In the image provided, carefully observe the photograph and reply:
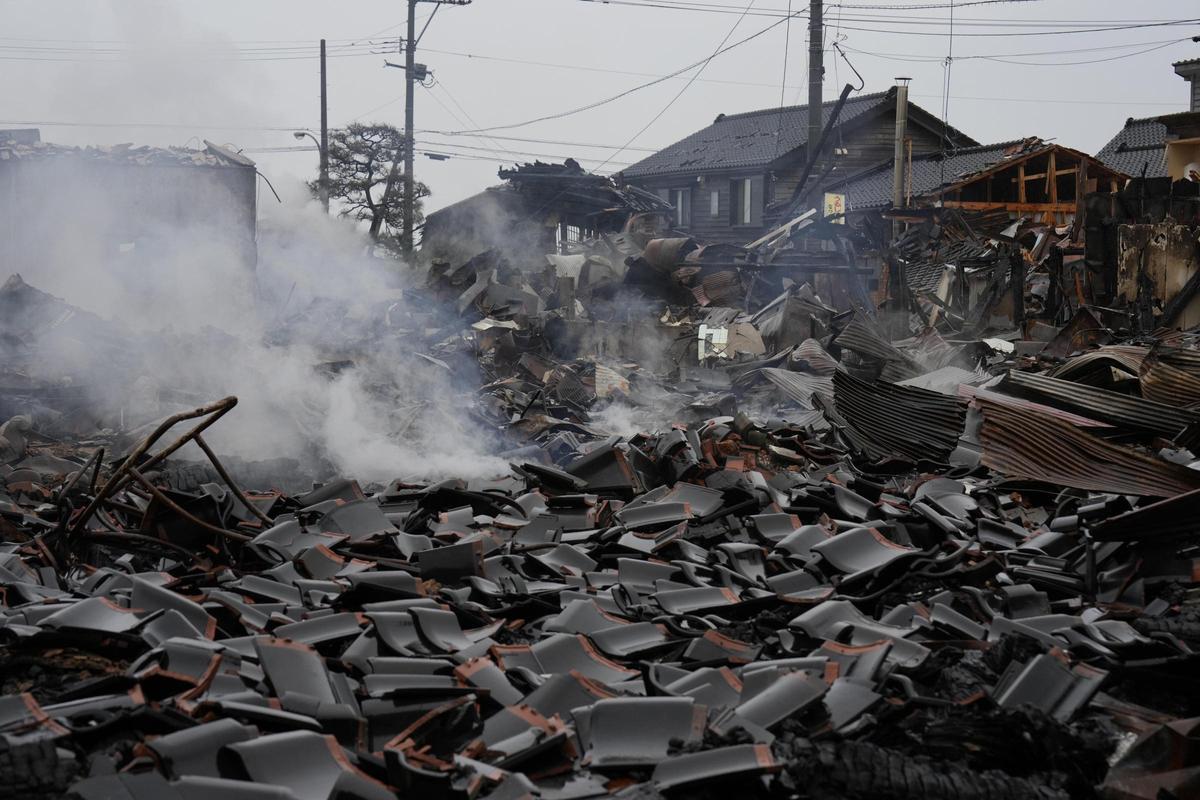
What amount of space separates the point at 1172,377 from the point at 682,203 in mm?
32282

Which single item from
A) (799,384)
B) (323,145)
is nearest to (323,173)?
(323,145)

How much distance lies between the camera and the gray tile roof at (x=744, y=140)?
1404 inches

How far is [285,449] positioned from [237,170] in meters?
12.8

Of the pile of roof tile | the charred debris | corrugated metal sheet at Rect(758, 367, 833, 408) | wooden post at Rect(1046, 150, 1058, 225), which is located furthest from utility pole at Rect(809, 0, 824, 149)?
the pile of roof tile

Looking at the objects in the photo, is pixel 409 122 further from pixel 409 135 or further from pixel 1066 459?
pixel 1066 459

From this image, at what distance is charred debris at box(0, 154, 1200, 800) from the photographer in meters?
2.99

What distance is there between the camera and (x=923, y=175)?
3253cm

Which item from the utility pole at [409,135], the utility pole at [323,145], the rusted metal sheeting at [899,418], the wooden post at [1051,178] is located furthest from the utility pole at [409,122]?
the rusted metal sheeting at [899,418]

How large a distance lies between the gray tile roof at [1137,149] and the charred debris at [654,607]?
2360 cm

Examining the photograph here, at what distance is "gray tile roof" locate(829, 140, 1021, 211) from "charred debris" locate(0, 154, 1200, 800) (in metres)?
21.0

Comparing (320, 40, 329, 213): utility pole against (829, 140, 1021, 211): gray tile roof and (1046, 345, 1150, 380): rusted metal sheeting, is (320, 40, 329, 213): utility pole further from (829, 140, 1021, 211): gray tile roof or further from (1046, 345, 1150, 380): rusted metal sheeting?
(1046, 345, 1150, 380): rusted metal sheeting

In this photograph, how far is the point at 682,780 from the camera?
114 inches

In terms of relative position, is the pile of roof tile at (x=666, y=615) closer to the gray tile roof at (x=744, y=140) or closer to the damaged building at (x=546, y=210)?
the damaged building at (x=546, y=210)

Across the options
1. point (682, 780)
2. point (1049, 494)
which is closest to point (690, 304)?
point (1049, 494)
